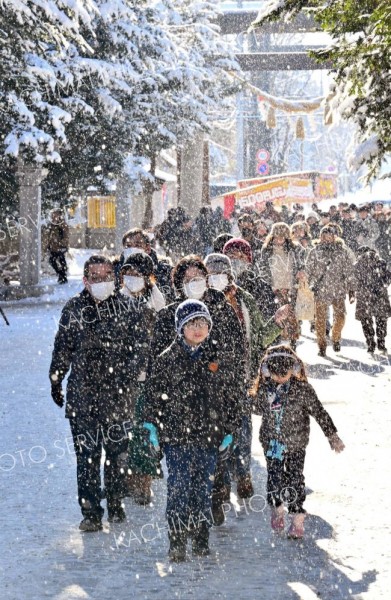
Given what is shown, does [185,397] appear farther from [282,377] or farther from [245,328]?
[245,328]

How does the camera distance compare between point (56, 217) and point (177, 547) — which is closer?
point (177, 547)

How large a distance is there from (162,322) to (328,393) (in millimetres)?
5564

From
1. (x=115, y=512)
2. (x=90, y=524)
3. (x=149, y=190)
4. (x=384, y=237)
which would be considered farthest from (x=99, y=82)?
(x=90, y=524)

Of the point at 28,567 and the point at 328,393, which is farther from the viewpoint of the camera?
the point at 328,393

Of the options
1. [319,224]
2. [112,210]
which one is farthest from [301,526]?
[112,210]

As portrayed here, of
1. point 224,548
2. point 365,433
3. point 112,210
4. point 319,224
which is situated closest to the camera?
point 224,548

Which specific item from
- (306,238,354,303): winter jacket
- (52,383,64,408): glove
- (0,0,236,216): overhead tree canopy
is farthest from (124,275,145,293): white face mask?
(306,238,354,303): winter jacket

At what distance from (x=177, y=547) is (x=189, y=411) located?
2.28 feet

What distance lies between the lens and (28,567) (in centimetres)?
601

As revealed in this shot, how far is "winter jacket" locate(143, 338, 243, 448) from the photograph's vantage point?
607 centimetres

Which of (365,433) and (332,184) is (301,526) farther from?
(332,184)

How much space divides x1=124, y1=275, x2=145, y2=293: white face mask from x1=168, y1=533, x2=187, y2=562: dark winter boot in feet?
6.13

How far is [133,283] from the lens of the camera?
744cm

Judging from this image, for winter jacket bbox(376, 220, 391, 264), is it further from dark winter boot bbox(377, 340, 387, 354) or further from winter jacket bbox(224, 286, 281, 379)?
winter jacket bbox(224, 286, 281, 379)
